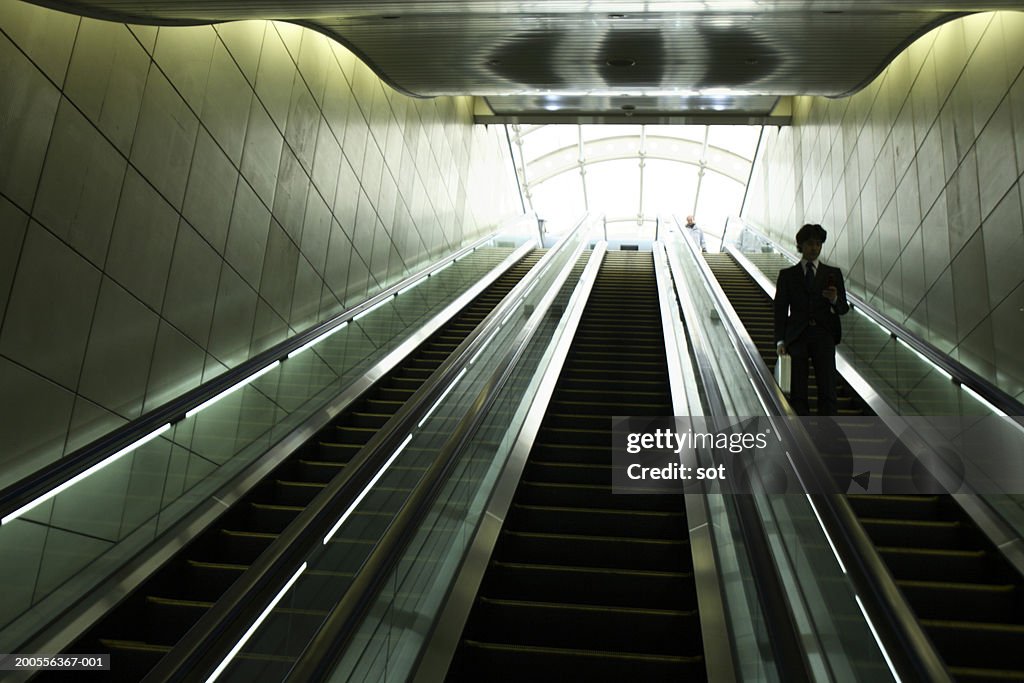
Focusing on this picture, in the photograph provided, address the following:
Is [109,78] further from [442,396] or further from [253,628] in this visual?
[253,628]

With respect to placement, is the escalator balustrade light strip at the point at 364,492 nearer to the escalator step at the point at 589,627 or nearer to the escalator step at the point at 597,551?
the escalator step at the point at 589,627

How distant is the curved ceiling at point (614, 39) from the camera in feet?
17.0

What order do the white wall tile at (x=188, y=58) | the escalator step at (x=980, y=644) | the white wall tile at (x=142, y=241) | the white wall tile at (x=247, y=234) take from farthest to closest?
the white wall tile at (x=247, y=234)
the white wall tile at (x=188, y=58)
the white wall tile at (x=142, y=241)
the escalator step at (x=980, y=644)

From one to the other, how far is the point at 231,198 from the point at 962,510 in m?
5.55

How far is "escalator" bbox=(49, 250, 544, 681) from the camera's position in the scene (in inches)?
116

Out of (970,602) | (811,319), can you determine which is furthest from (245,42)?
(970,602)

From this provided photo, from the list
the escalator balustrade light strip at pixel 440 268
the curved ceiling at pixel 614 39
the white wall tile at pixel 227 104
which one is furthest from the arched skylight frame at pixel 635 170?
the white wall tile at pixel 227 104

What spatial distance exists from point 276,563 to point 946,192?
6.29 m

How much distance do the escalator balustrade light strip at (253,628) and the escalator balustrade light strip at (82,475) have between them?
1.67 m

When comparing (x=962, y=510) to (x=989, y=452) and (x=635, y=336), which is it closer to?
(x=989, y=452)

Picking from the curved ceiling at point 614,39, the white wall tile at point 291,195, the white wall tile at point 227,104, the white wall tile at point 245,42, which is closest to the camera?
the curved ceiling at point 614,39

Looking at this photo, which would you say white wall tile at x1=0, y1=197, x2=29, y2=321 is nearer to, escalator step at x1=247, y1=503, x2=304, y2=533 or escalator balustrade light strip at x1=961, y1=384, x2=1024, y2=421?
escalator step at x1=247, y1=503, x2=304, y2=533

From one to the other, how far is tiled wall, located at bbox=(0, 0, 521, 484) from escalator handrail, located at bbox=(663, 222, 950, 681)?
3745 mm
